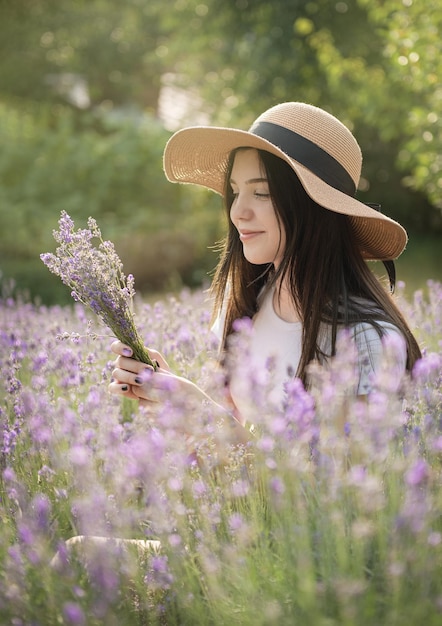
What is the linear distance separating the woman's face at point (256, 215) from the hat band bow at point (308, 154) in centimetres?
9

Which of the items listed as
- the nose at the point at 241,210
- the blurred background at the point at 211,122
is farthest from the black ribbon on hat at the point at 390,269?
the blurred background at the point at 211,122

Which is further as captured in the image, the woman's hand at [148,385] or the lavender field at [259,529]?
the woman's hand at [148,385]

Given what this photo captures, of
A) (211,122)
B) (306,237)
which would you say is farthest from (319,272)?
(211,122)

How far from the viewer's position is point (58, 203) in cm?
1107

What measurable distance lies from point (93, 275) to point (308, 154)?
0.82 m

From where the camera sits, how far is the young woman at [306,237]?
2486 millimetres

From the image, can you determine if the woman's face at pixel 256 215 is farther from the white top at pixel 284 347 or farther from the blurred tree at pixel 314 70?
the blurred tree at pixel 314 70

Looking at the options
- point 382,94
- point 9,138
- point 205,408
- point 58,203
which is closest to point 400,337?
point 205,408

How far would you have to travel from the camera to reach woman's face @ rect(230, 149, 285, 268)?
8.48 feet

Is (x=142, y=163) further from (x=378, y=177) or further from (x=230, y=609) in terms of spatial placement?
(x=230, y=609)

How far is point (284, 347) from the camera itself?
2730 mm

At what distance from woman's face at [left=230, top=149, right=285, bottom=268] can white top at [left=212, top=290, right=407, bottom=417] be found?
0.27 m

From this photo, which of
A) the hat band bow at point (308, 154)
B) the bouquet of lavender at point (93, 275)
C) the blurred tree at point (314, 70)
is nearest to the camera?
the bouquet of lavender at point (93, 275)

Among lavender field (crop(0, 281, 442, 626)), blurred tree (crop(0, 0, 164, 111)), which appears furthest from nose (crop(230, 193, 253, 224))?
blurred tree (crop(0, 0, 164, 111))
